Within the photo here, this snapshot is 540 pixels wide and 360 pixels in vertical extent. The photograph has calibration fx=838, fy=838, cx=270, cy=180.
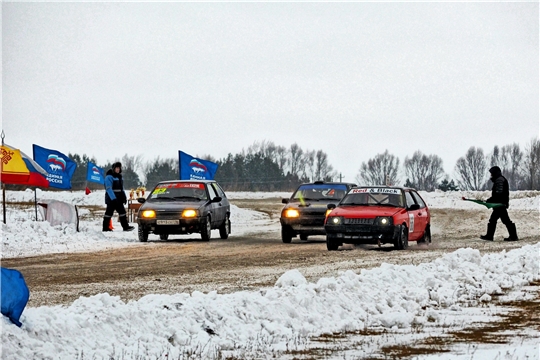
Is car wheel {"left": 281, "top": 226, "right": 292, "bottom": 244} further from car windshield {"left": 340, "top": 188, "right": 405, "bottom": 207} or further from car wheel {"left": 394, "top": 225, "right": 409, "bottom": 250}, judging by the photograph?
car wheel {"left": 394, "top": 225, "right": 409, "bottom": 250}

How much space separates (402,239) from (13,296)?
11.7m

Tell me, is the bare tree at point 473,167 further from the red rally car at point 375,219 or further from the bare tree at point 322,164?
the red rally car at point 375,219

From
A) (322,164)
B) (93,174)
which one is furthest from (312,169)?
(93,174)

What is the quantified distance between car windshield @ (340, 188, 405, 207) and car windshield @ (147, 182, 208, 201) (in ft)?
15.8

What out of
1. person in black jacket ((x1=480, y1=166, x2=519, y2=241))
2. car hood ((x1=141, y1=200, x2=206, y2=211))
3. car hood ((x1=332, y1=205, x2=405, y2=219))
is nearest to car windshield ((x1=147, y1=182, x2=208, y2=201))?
car hood ((x1=141, y1=200, x2=206, y2=211))

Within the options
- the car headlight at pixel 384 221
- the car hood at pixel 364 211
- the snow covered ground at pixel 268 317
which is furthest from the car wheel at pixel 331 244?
the snow covered ground at pixel 268 317

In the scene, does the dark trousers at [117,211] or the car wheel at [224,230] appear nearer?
the car wheel at [224,230]

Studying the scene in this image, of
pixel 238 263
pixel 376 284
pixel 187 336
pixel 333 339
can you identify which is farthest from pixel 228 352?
pixel 238 263

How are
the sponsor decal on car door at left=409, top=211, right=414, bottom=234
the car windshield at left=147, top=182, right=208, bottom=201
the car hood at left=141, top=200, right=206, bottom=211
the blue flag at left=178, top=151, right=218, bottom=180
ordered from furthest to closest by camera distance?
1. the blue flag at left=178, top=151, right=218, bottom=180
2. the car windshield at left=147, top=182, right=208, bottom=201
3. the car hood at left=141, top=200, right=206, bottom=211
4. the sponsor decal on car door at left=409, top=211, right=414, bottom=234

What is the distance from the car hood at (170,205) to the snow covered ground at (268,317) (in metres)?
9.82

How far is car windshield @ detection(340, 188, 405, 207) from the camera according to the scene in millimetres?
18062

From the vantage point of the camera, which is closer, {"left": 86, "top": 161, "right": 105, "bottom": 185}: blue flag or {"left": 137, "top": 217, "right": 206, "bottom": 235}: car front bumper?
{"left": 137, "top": 217, "right": 206, "bottom": 235}: car front bumper

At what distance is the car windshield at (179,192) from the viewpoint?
2158 cm

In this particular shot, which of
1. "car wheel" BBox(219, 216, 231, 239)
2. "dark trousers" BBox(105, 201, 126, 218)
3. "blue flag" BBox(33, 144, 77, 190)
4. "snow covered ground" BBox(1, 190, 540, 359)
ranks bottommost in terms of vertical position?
"snow covered ground" BBox(1, 190, 540, 359)
